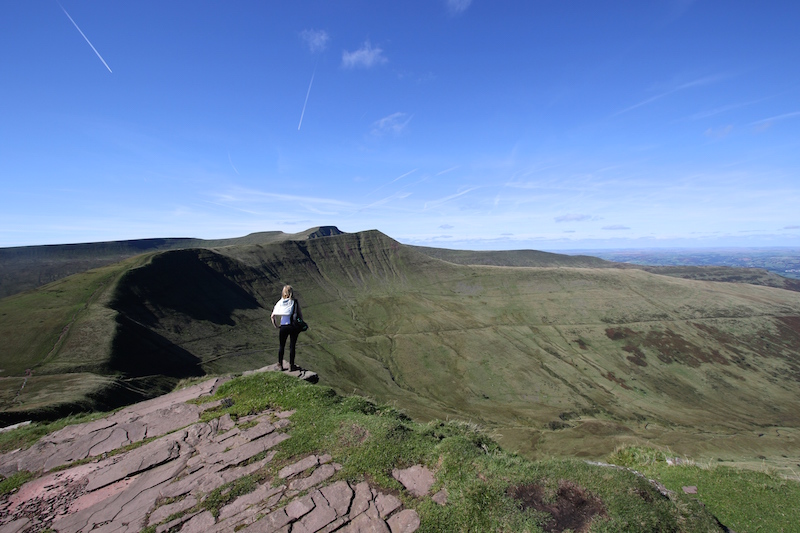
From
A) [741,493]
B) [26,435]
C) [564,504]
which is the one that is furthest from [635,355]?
[26,435]

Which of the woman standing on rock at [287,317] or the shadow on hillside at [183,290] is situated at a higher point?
the woman standing on rock at [287,317]

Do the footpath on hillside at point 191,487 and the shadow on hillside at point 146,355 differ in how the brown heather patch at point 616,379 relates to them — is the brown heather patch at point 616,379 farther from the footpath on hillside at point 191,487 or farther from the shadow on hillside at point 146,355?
the footpath on hillside at point 191,487

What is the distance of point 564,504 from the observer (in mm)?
6898

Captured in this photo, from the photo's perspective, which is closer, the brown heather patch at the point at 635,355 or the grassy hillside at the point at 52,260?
the brown heather patch at the point at 635,355

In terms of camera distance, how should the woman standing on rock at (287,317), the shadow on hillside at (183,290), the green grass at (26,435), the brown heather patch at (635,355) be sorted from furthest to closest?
the brown heather patch at (635,355) < the shadow on hillside at (183,290) < the woman standing on rock at (287,317) < the green grass at (26,435)

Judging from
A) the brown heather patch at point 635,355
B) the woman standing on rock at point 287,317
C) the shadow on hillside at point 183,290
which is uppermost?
the woman standing on rock at point 287,317

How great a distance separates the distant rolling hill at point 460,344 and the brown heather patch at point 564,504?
33.3 meters

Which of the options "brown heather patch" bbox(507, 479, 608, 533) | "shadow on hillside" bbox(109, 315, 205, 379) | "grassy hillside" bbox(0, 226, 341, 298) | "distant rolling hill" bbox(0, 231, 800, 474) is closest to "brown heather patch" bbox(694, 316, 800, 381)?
"distant rolling hill" bbox(0, 231, 800, 474)

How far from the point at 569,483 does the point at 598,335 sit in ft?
382

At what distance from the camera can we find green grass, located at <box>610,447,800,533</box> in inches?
306

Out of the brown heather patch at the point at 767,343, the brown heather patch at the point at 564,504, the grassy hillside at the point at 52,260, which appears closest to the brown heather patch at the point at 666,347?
the brown heather patch at the point at 767,343

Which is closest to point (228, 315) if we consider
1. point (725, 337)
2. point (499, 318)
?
point (499, 318)

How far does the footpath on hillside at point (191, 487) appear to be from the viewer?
268 inches

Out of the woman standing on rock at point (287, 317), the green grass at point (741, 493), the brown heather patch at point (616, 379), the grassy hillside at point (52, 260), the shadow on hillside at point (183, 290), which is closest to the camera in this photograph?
the green grass at point (741, 493)
